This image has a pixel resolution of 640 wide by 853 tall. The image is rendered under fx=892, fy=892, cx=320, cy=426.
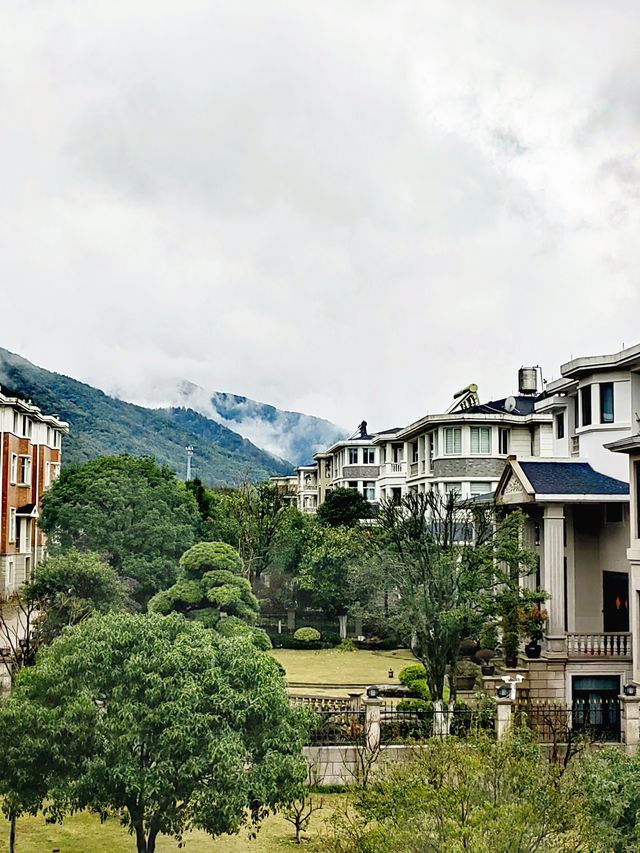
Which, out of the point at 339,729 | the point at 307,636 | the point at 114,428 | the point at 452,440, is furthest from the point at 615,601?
the point at 114,428

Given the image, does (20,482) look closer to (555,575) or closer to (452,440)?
(452,440)

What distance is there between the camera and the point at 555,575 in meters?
21.3

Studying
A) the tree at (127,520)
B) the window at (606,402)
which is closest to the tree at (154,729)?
the window at (606,402)

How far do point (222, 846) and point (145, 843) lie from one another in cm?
223

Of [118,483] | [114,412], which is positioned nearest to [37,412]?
[118,483]

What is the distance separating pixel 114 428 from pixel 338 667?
284ft

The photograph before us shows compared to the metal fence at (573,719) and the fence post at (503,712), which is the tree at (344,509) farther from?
the fence post at (503,712)

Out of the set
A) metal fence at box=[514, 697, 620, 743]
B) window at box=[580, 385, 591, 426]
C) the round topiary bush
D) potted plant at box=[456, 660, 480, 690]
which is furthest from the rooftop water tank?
metal fence at box=[514, 697, 620, 743]

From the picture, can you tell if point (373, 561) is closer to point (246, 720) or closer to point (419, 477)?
point (419, 477)

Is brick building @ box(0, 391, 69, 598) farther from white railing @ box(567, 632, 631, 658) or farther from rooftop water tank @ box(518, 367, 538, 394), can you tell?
white railing @ box(567, 632, 631, 658)

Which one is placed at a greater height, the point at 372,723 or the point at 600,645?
the point at 600,645

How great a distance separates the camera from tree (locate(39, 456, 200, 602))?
34281 millimetres

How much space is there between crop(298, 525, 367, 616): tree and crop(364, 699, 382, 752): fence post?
18.3 metres

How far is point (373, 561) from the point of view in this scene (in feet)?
Result: 98.4
